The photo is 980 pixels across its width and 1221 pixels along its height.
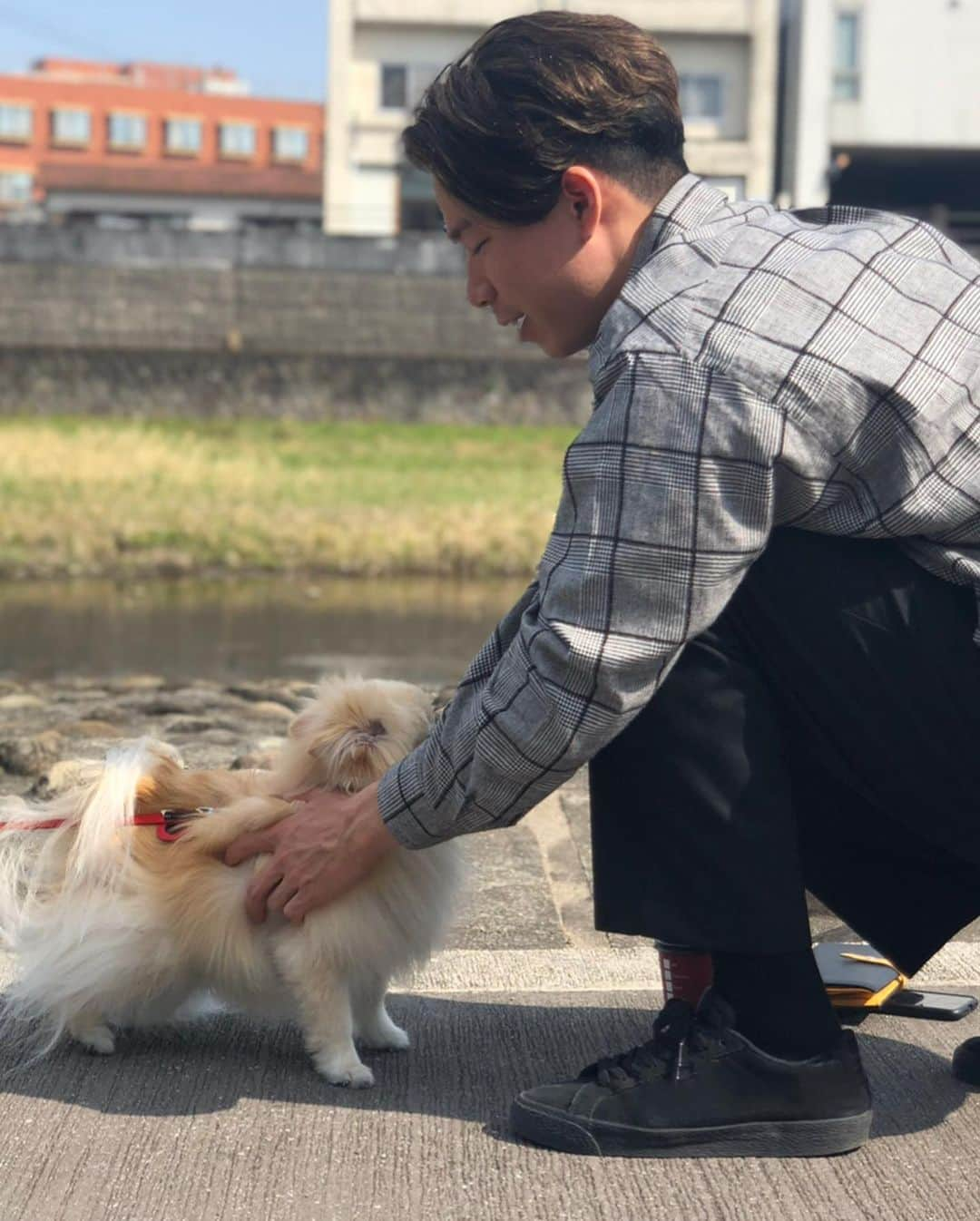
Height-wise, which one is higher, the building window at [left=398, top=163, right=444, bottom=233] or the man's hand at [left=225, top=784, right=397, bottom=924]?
the building window at [left=398, top=163, right=444, bottom=233]

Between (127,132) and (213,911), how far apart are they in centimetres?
6724

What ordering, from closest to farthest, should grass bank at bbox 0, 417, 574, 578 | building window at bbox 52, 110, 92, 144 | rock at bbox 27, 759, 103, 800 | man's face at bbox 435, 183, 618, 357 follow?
man's face at bbox 435, 183, 618, 357, rock at bbox 27, 759, 103, 800, grass bank at bbox 0, 417, 574, 578, building window at bbox 52, 110, 92, 144

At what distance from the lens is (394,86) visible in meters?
33.8

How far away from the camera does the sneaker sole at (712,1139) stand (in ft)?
7.21

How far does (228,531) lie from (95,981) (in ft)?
33.2

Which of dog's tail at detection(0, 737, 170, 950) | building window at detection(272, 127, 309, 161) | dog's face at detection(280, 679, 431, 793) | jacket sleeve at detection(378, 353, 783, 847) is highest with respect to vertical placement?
building window at detection(272, 127, 309, 161)

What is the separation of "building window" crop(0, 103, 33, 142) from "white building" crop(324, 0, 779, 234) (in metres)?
36.0

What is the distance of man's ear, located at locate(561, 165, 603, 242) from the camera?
2.21 m

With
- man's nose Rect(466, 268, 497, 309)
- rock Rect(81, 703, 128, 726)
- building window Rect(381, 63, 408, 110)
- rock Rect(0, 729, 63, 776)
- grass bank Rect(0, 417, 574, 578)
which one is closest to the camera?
man's nose Rect(466, 268, 497, 309)

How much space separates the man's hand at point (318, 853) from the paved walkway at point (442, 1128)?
0.28 meters

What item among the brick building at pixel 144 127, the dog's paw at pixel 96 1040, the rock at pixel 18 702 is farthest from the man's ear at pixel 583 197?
the brick building at pixel 144 127

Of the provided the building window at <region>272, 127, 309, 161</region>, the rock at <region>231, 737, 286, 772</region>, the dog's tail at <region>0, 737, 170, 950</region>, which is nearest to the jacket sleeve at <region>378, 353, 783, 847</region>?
the dog's tail at <region>0, 737, 170, 950</region>

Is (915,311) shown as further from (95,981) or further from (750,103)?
(750,103)

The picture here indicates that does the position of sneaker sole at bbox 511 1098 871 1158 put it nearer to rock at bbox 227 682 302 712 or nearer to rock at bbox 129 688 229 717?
rock at bbox 129 688 229 717
